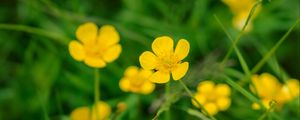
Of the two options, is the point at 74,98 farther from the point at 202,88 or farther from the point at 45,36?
the point at 202,88

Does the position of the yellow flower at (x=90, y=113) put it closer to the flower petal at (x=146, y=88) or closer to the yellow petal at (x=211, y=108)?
the flower petal at (x=146, y=88)

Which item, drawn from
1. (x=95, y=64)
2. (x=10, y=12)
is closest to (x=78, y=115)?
(x=95, y=64)

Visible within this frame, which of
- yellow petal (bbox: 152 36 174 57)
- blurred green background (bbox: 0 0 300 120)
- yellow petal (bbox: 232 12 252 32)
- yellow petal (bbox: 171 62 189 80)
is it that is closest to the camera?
yellow petal (bbox: 171 62 189 80)

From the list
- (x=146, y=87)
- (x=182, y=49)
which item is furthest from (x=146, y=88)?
(x=182, y=49)

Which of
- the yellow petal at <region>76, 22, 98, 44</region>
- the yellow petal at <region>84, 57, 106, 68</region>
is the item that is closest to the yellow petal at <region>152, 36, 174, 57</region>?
the yellow petal at <region>84, 57, 106, 68</region>

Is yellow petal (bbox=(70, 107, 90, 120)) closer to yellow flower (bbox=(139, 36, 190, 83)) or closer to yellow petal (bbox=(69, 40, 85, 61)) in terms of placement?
yellow petal (bbox=(69, 40, 85, 61))
